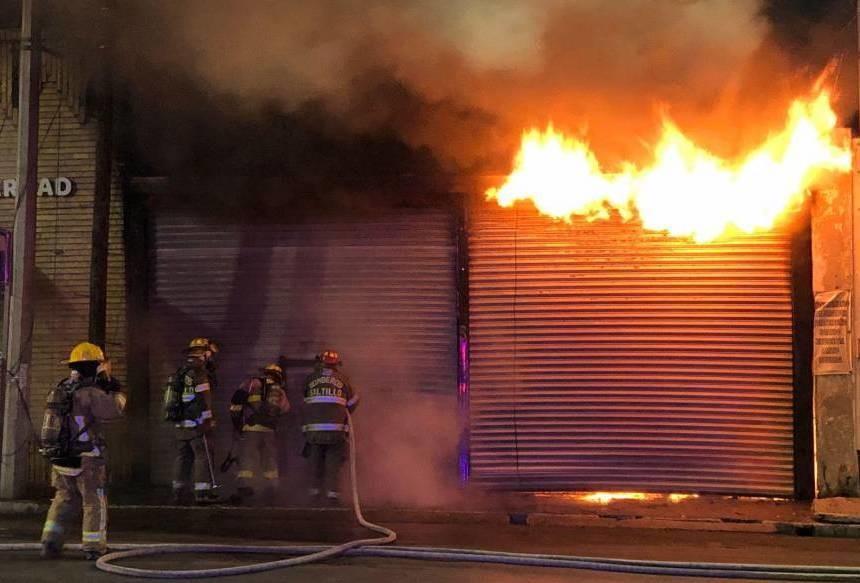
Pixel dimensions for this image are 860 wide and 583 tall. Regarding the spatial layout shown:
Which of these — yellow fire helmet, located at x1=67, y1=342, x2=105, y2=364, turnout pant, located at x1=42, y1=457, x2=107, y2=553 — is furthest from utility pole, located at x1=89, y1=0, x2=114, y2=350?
turnout pant, located at x1=42, y1=457, x2=107, y2=553

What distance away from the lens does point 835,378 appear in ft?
28.2

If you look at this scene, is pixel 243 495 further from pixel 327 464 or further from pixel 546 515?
pixel 546 515

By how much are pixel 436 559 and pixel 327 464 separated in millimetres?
2884

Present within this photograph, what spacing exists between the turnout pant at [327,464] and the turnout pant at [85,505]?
282cm

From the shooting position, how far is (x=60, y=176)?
10.0 meters

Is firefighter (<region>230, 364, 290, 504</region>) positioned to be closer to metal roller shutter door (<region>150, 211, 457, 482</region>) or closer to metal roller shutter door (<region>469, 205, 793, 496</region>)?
metal roller shutter door (<region>150, 211, 457, 482</region>)

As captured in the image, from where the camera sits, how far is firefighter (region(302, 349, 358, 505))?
8602 millimetres

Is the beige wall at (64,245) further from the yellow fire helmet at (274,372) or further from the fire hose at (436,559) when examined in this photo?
the fire hose at (436,559)

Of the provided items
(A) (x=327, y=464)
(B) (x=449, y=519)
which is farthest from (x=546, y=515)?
(A) (x=327, y=464)

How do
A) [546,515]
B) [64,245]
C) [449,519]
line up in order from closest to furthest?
1. [546,515]
2. [449,519]
3. [64,245]

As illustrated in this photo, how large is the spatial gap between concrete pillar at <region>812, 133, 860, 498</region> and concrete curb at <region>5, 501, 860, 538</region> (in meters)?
1.13

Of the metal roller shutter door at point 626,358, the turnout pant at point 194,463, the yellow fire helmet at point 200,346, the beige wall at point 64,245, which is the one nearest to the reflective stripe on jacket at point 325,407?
the turnout pant at point 194,463

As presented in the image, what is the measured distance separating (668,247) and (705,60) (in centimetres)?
213

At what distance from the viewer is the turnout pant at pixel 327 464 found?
867 cm
